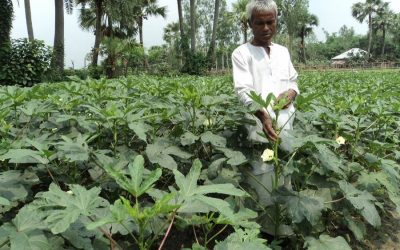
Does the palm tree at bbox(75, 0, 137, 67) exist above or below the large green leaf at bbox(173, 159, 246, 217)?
above

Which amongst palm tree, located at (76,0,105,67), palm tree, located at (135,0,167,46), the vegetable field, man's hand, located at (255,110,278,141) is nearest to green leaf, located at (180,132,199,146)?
the vegetable field

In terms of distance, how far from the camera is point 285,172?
186 cm

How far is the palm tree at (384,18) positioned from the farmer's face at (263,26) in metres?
63.3

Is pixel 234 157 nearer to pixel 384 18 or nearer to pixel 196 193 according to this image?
pixel 196 193

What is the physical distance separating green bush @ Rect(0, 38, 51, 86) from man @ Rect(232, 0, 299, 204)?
39.7 feet

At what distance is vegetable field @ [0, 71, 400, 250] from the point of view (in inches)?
48.8

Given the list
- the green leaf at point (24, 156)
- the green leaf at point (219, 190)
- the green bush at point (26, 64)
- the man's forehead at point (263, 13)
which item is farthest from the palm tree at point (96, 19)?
the green leaf at point (219, 190)

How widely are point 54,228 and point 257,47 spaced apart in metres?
1.89

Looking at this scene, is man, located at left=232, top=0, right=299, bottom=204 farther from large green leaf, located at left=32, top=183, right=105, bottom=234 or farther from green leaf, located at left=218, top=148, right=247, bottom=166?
large green leaf, located at left=32, top=183, right=105, bottom=234

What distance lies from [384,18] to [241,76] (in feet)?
215

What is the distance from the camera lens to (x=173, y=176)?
224 cm

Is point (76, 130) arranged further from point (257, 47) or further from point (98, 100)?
point (257, 47)

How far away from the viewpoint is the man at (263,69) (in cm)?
244

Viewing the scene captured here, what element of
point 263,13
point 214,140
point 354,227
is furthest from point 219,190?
point 263,13
